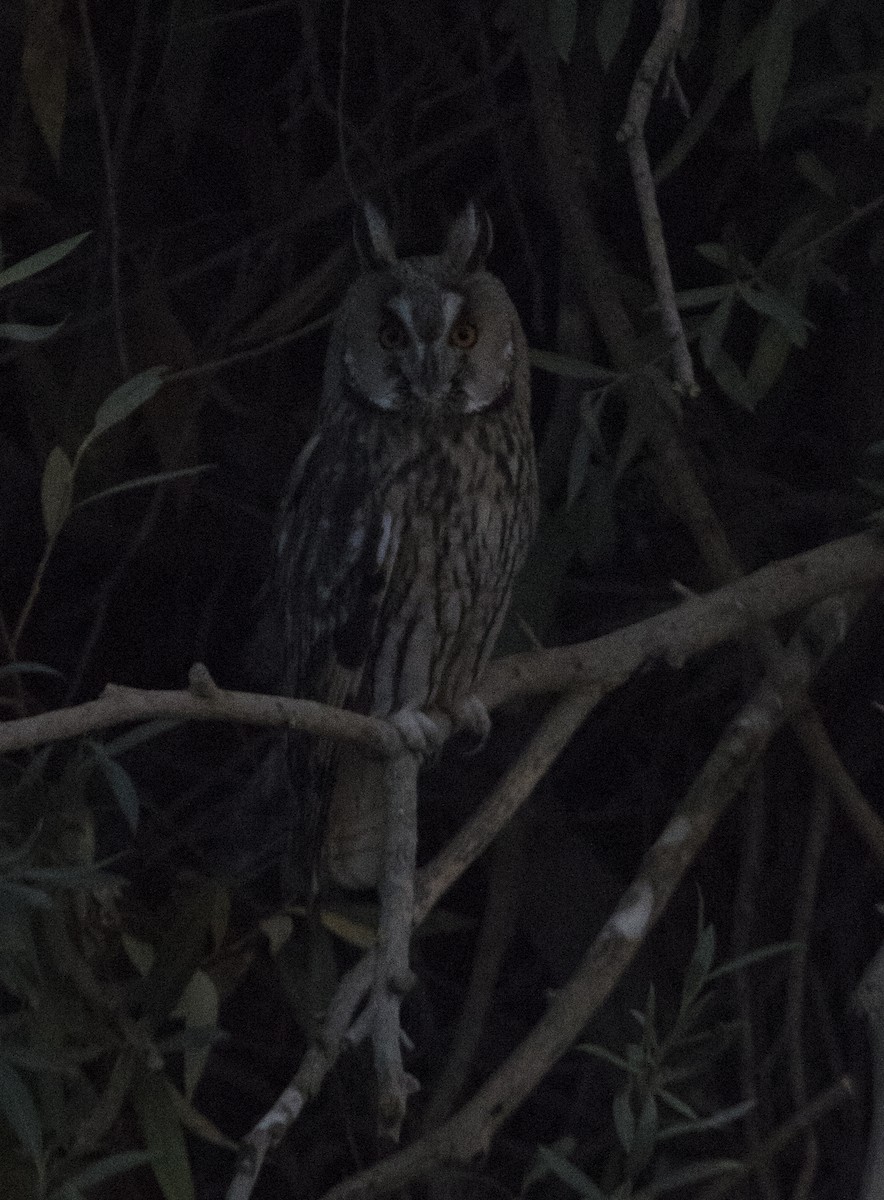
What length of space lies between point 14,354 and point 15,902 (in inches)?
37.0

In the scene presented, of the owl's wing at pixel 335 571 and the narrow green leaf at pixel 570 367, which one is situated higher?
the narrow green leaf at pixel 570 367

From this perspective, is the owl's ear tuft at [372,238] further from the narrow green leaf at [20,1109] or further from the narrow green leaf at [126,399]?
the narrow green leaf at [20,1109]

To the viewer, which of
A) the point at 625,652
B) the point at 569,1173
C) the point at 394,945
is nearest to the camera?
the point at 394,945

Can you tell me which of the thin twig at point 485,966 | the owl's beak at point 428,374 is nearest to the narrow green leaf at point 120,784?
the owl's beak at point 428,374

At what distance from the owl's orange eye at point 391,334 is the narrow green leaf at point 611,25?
0.41 metres

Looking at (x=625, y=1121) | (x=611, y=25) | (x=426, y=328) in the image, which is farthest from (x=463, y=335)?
(x=625, y=1121)

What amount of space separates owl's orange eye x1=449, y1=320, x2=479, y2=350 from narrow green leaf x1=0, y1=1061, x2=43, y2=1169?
976mm

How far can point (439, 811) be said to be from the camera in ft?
9.36

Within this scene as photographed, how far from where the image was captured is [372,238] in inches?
93.7

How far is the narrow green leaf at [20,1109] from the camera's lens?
1.80 meters

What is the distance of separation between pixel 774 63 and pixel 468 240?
421 mm

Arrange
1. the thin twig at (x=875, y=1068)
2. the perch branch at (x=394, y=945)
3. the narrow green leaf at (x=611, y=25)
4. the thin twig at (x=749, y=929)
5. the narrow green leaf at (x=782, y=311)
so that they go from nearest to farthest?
the perch branch at (x=394, y=945)
the thin twig at (x=875, y=1068)
the narrow green leaf at (x=611, y=25)
the narrow green leaf at (x=782, y=311)
the thin twig at (x=749, y=929)

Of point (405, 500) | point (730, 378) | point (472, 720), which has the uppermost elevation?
point (730, 378)

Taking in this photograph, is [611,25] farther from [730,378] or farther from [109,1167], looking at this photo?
[109,1167]
